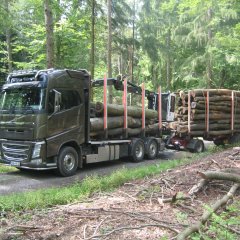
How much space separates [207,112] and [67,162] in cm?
775

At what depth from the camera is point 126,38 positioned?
25750mm

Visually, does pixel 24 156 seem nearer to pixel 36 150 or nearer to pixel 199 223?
pixel 36 150

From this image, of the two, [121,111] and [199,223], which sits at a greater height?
[121,111]

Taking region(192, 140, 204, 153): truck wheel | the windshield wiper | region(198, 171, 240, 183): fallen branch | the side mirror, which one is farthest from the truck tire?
region(198, 171, 240, 183): fallen branch

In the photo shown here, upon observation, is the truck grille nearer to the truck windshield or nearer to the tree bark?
the truck windshield

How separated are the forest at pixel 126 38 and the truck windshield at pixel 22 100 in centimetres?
273

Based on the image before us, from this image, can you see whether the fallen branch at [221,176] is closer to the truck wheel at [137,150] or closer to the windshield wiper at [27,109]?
the windshield wiper at [27,109]

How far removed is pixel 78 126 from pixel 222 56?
15.2 meters

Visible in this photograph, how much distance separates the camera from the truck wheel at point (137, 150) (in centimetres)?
1426

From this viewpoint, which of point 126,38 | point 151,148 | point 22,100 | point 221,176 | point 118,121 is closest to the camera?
point 221,176

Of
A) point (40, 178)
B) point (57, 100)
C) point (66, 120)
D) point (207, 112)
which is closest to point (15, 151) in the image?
point (40, 178)

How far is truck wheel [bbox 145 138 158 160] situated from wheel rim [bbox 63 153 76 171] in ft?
13.7

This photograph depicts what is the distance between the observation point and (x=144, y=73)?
38.4m

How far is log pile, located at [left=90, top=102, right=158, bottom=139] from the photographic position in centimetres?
1280
